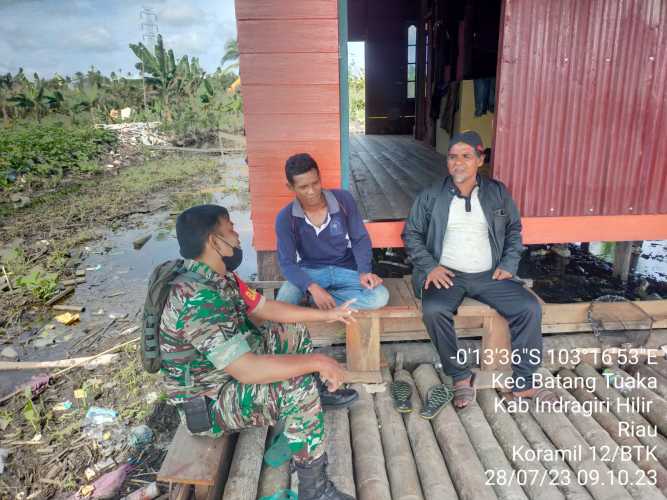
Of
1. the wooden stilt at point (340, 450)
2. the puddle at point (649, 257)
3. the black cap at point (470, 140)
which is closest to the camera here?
the wooden stilt at point (340, 450)

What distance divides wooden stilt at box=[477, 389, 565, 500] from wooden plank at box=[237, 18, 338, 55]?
2877 mm

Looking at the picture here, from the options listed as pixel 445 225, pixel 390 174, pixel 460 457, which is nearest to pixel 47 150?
pixel 390 174

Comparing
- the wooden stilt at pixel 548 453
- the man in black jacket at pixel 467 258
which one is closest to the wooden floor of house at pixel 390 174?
the man in black jacket at pixel 467 258

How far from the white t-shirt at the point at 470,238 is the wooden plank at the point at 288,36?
5.30 ft

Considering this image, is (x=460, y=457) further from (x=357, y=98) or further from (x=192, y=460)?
(x=357, y=98)

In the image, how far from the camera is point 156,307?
2.12 m

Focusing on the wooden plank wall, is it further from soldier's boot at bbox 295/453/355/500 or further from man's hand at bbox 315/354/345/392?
soldier's boot at bbox 295/453/355/500

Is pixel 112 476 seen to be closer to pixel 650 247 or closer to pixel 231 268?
pixel 231 268

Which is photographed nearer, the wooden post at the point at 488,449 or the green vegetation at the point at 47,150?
the wooden post at the point at 488,449

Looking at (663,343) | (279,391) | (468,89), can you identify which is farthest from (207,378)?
(468,89)

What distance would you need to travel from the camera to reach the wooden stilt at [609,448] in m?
2.38

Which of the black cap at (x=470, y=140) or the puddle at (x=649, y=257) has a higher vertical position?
the black cap at (x=470, y=140)

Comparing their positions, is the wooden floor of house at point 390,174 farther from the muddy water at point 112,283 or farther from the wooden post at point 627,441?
the muddy water at point 112,283

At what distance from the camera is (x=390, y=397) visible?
10.6 ft
